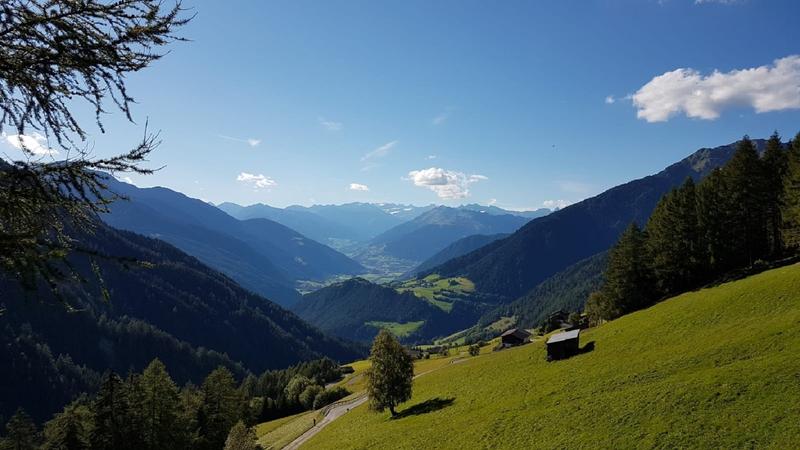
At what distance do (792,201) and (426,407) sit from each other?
5189 centimetres

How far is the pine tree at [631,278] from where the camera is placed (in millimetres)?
72688

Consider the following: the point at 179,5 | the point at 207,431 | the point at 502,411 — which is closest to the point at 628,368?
the point at 502,411

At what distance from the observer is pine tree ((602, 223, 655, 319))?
72688 mm

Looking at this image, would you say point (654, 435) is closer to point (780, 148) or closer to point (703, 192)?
point (703, 192)

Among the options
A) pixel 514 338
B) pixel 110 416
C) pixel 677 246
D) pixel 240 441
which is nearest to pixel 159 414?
pixel 110 416

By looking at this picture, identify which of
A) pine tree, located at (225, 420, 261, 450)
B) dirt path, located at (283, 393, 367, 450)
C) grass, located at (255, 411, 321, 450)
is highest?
pine tree, located at (225, 420, 261, 450)

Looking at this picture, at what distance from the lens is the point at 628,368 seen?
41.3m

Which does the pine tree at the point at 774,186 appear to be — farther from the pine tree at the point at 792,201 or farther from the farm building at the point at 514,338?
the farm building at the point at 514,338

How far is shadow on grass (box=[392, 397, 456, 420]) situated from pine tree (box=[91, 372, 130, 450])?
34.0 meters

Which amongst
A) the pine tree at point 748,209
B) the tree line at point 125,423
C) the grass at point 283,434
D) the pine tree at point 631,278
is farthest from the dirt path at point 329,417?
the pine tree at point 748,209

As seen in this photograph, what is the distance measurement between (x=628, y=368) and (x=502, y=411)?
468 inches

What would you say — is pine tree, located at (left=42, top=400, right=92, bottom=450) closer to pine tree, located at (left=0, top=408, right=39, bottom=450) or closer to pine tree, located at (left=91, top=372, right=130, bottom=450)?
pine tree, located at (left=91, top=372, right=130, bottom=450)

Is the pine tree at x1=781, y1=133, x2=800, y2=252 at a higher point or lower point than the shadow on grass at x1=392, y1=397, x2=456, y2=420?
higher

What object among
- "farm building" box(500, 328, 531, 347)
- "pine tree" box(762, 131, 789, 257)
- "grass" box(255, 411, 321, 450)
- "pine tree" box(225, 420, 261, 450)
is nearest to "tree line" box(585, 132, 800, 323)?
"pine tree" box(762, 131, 789, 257)
